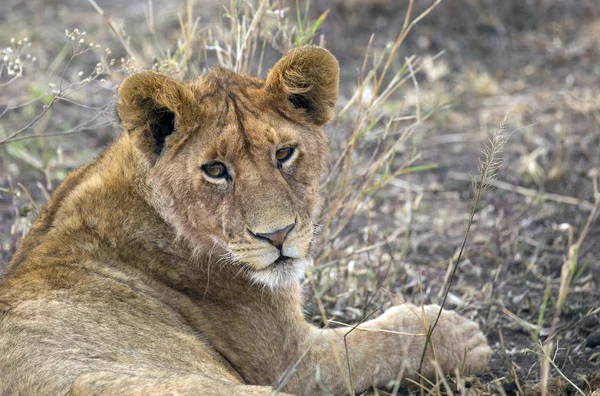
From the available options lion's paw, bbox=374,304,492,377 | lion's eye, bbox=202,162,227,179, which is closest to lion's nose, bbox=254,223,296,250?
lion's eye, bbox=202,162,227,179

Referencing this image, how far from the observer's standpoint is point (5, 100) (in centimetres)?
816

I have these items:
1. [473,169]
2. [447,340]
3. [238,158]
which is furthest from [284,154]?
[473,169]

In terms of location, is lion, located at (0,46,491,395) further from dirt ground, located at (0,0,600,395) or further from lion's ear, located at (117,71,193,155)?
dirt ground, located at (0,0,600,395)

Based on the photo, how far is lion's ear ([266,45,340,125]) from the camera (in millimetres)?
3865

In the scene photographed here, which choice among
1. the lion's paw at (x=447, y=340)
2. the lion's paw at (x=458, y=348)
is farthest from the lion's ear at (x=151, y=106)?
the lion's paw at (x=458, y=348)

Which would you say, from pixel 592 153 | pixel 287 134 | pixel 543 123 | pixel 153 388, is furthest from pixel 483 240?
pixel 153 388

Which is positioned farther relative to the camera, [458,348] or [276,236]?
[458,348]

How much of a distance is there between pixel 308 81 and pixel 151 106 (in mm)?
721

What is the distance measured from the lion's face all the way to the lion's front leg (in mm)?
454

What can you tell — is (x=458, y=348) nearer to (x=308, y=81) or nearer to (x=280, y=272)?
(x=280, y=272)

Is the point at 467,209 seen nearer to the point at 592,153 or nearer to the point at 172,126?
the point at 592,153

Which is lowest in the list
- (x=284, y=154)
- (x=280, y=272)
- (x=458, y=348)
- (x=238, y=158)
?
(x=458, y=348)

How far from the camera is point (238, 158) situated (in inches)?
144

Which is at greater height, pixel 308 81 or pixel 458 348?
pixel 308 81
